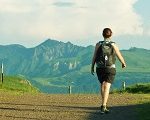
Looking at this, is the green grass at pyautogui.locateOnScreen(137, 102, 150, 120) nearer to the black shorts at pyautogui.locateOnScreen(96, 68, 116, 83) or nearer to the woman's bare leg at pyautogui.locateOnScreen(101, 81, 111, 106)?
the woman's bare leg at pyautogui.locateOnScreen(101, 81, 111, 106)

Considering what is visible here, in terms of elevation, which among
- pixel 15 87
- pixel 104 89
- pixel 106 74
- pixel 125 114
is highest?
pixel 106 74

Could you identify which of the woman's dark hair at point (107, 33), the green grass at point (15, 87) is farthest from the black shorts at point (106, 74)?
the green grass at point (15, 87)

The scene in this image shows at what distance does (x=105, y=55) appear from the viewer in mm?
18719

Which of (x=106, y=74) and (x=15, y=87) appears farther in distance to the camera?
(x=15, y=87)

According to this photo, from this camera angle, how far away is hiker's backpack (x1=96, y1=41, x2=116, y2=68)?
18.7m

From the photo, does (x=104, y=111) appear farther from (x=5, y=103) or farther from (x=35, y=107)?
(x=5, y=103)

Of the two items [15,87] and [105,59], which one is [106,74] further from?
[15,87]

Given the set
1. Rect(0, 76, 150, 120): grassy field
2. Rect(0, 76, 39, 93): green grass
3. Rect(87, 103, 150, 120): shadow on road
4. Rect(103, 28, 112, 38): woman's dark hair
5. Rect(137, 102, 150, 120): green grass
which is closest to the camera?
Rect(137, 102, 150, 120): green grass

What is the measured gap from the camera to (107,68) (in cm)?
1878

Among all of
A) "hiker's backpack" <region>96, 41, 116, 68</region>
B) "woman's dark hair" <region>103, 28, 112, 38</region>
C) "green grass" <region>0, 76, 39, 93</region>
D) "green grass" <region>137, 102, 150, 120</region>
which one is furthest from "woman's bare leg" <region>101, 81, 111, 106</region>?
"green grass" <region>0, 76, 39, 93</region>

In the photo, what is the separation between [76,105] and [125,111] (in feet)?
10.4

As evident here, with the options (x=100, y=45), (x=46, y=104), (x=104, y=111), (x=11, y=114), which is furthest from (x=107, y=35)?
(x=46, y=104)

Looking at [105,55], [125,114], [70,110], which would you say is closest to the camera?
[105,55]

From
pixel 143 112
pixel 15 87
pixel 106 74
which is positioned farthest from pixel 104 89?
pixel 15 87
